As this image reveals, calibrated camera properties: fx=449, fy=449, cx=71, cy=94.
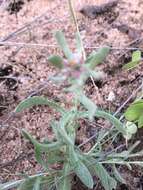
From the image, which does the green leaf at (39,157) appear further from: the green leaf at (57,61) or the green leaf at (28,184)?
the green leaf at (57,61)

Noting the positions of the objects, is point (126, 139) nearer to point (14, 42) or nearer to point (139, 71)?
point (139, 71)

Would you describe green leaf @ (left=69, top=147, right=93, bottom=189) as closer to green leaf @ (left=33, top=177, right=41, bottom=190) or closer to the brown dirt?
green leaf @ (left=33, top=177, right=41, bottom=190)

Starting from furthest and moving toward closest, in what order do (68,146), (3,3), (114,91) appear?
(3,3) → (114,91) → (68,146)

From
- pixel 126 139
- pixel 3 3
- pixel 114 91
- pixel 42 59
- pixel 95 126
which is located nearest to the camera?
pixel 126 139

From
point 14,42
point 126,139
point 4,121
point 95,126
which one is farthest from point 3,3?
point 126,139

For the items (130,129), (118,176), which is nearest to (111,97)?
(130,129)

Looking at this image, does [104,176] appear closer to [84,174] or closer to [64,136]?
[84,174]
